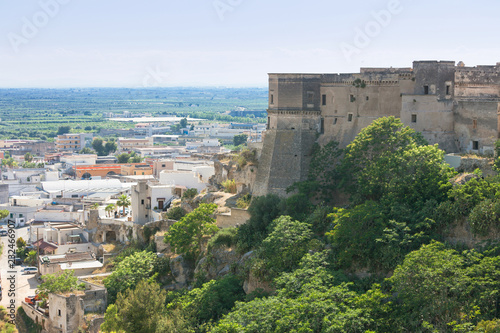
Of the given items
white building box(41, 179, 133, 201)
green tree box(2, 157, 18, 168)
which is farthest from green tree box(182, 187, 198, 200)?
green tree box(2, 157, 18, 168)

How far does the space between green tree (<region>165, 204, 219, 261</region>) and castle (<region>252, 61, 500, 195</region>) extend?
134 inches

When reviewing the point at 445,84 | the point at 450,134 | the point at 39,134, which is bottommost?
the point at 39,134

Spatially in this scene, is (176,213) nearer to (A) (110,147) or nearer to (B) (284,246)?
(B) (284,246)

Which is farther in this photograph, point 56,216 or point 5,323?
point 56,216

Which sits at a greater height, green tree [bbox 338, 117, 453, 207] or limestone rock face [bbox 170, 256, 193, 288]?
green tree [bbox 338, 117, 453, 207]

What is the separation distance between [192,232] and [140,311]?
7.79 m

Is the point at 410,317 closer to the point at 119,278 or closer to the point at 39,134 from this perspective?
the point at 119,278

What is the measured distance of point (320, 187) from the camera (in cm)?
3978

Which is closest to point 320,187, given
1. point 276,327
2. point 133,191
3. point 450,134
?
point 450,134

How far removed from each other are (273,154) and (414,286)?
15969mm

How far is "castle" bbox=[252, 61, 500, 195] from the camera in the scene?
37.4m

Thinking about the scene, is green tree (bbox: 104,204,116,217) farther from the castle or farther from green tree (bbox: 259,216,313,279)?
green tree (bbox: 259,216,313,279)

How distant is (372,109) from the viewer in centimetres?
4062

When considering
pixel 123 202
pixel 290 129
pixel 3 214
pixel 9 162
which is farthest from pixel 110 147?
pixel 290 129
